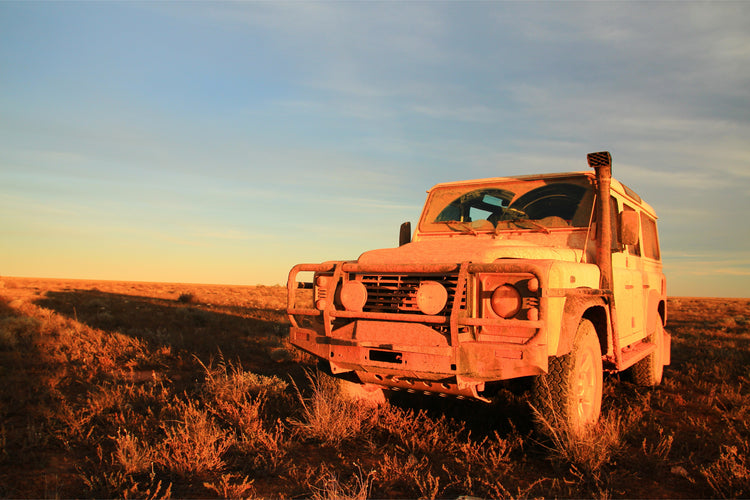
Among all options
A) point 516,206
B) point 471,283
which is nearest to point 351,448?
point 471,283

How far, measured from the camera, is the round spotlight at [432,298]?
3.71 meters

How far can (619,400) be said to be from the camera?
20.2 feet

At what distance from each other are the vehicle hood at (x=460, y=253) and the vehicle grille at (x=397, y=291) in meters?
0.13

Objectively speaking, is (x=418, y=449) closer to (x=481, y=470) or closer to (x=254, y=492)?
(x=481, y=470)

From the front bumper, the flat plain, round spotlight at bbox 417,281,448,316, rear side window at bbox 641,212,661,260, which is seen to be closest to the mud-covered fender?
the front bumper

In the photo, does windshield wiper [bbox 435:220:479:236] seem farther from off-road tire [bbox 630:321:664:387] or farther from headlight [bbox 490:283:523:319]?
off-road tire [bbox 630:321:664:387]

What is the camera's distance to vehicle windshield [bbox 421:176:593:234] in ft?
17.3

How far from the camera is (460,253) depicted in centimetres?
403

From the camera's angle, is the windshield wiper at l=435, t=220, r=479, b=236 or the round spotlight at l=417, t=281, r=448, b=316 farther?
the windshield wiper at l=435, t=220, r=479, b=236

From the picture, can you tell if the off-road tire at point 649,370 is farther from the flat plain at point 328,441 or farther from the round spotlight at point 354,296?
the round spotlight at point 354,296

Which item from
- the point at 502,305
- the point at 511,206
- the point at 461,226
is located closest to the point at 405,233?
the point at 461,226

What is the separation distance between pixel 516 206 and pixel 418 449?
2810 millimetres

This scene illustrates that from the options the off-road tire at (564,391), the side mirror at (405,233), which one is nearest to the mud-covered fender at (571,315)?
the off-road tire at (564,391)

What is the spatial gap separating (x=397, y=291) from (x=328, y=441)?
1.46 metres
